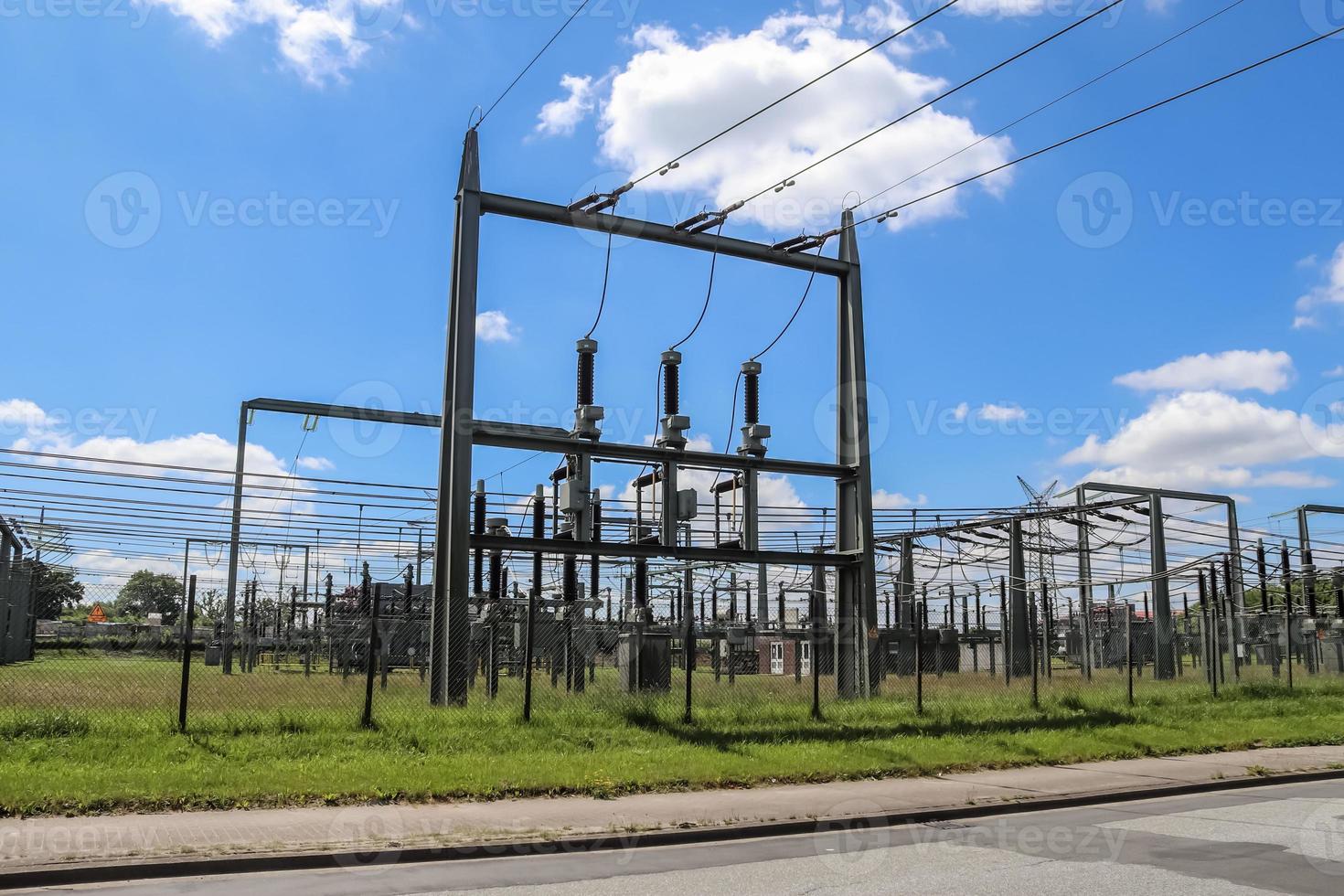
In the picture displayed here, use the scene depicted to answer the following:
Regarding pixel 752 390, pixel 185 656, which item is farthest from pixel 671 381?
pixel 185 656

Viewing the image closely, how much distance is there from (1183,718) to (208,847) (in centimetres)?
1891

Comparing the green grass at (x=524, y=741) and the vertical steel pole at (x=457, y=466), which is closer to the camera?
the green grass at (x=524, y=741)

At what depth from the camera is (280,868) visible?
352 inches

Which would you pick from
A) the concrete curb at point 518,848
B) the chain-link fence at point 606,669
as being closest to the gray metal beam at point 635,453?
the chain-link fence at point 606,669

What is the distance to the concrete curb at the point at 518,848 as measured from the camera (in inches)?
326

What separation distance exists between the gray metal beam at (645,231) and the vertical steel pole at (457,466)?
65 centimetres

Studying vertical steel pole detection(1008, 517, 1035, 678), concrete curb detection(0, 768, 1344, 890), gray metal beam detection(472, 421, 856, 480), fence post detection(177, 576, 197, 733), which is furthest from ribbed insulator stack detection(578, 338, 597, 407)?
vertical steel pole detection(1008, 517, 1035, 678)

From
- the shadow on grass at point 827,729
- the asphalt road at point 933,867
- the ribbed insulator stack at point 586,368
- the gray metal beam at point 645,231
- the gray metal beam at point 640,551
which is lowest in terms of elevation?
the asphalt road at point 933,867

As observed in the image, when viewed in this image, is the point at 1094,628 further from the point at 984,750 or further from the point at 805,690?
the point at 984,750

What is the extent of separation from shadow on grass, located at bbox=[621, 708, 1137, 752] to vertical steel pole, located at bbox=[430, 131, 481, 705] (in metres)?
3.53

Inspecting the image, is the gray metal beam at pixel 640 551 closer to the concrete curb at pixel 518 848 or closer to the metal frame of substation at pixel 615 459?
the metal frame of substation at pixel 615 459

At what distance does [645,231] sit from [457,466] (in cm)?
620

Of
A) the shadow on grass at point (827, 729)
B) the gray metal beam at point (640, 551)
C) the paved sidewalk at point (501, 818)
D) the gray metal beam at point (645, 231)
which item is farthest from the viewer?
the gray metal beam at point (645, 231)

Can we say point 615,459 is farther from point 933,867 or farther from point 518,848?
point 933,867
